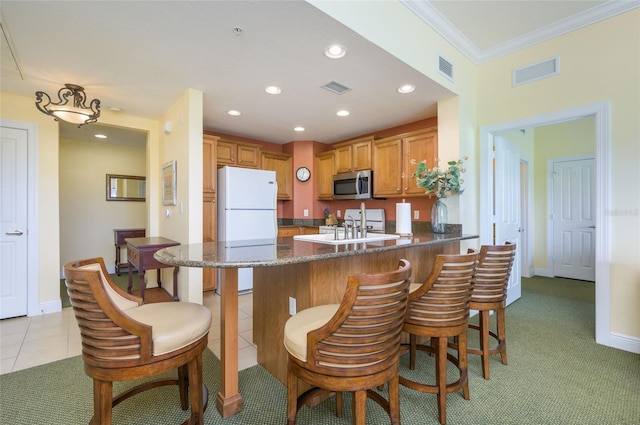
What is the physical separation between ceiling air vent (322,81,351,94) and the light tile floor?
2.51 meters

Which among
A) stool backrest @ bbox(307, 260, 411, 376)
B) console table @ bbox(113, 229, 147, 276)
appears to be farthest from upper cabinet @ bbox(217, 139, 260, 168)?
stool backrest @ bbox(307, 260, 411, 376)

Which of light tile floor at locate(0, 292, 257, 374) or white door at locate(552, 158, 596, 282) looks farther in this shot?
white door at locate(552, 158, 596, 282)

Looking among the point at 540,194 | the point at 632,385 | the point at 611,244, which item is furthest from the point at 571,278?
the point at 632,385

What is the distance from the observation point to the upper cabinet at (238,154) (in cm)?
438

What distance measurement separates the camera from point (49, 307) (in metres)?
3.38

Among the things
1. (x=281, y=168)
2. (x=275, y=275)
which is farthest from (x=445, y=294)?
(x=281, y=168)

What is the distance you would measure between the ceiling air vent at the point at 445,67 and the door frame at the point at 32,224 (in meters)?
4.36

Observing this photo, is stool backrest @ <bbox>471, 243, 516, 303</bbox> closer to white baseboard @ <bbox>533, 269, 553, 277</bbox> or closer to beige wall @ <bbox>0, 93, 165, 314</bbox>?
white baseboard @ <bbox>533, 269, 553, 277</bbox>

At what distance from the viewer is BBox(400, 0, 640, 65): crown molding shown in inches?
96.2

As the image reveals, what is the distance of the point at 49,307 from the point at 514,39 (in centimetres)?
576

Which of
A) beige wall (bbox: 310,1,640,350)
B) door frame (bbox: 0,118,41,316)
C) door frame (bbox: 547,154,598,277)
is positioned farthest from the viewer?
door frame (bbox: 547,154,598,277)

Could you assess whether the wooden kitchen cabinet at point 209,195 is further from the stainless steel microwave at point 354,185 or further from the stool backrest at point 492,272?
the stool backrest at point 492,272

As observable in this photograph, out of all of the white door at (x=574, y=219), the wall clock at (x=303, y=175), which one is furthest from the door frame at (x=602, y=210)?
the wall clock at (x=303, y=175)

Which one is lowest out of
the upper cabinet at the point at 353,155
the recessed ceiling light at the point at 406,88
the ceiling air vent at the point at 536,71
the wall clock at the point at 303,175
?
the wall clock at the point at 303,175
